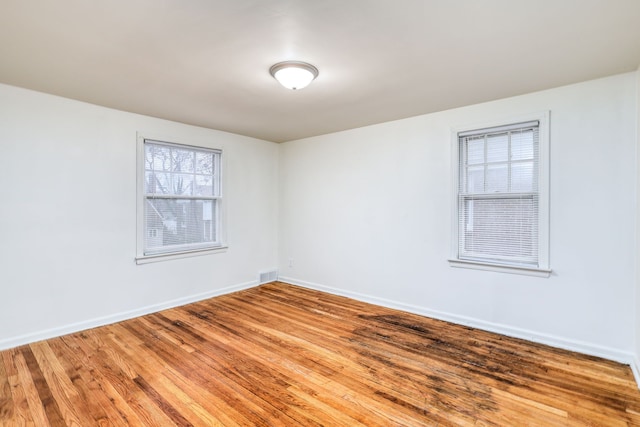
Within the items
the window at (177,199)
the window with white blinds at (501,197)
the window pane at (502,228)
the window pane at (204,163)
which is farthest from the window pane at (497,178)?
the window pane at (204,163)

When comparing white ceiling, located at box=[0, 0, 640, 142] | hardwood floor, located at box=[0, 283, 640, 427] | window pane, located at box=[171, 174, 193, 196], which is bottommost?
hardwood floor, located at box=[0, 283, 640, 427]

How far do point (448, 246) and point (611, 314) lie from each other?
58.4 inches

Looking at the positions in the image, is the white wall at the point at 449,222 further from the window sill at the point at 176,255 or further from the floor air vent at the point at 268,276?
the window sill at the point at 176,255

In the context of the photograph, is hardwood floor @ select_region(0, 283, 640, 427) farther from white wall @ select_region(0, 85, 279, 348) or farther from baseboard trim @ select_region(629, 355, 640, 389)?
white wall @ select_region(0, 85, 279, 348)

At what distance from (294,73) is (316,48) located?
1.07 feet

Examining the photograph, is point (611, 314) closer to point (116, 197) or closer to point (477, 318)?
point (477, 318)

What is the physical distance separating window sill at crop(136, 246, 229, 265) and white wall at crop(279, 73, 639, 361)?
4.10 feet

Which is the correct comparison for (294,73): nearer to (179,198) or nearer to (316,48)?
(316,48)

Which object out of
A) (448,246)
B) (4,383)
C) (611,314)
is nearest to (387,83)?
(448,246)

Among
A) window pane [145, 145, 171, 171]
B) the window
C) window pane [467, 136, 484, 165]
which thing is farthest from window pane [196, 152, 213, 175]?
window pane [467, 136, 484, 165]

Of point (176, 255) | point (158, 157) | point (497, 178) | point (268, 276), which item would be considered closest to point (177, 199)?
point (158, 157)

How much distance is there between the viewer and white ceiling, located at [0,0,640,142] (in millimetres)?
1794

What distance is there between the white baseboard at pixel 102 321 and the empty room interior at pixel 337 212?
0.03 meters

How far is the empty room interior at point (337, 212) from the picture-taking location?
6.59ft
